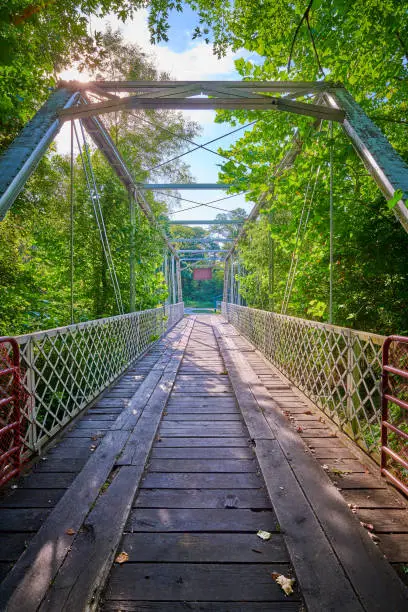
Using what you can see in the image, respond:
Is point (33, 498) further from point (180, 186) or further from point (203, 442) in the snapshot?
point (180, 186)

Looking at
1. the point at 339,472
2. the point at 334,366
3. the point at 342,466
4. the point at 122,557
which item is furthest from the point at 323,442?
the point at 122,557

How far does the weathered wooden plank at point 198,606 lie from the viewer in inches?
51.2

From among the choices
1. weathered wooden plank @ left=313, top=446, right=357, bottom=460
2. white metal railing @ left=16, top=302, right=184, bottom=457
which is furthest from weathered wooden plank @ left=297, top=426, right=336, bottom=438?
white metal railing @ left=16, top=302, right=184, bottom=457

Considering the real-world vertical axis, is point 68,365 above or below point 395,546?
above

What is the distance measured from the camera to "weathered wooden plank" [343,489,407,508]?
6.55 ft

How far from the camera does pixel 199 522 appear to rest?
1.83 meters

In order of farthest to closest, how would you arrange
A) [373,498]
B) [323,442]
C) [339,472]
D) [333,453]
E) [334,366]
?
[334,366] → [323,442] → [333,453] → [339,472] → [373,498]

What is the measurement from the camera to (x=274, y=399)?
4191 millimetres

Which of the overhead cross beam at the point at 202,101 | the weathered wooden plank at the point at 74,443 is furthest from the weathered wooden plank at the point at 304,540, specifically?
the overhead cross beam at the point at 202,101

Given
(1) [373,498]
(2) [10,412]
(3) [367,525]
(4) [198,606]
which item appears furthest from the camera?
(2) [10,412]

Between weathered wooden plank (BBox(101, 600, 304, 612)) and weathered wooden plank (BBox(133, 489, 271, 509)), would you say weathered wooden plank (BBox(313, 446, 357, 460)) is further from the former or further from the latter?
weathered wooden plank (BBox(101, 600, 304, 612))

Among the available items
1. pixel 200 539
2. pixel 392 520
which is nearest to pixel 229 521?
pixel 200 539

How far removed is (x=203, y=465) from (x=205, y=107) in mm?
4265

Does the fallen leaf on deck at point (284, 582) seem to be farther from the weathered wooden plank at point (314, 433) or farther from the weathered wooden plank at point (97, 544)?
the weathered wooden plank at point (314, 433)
